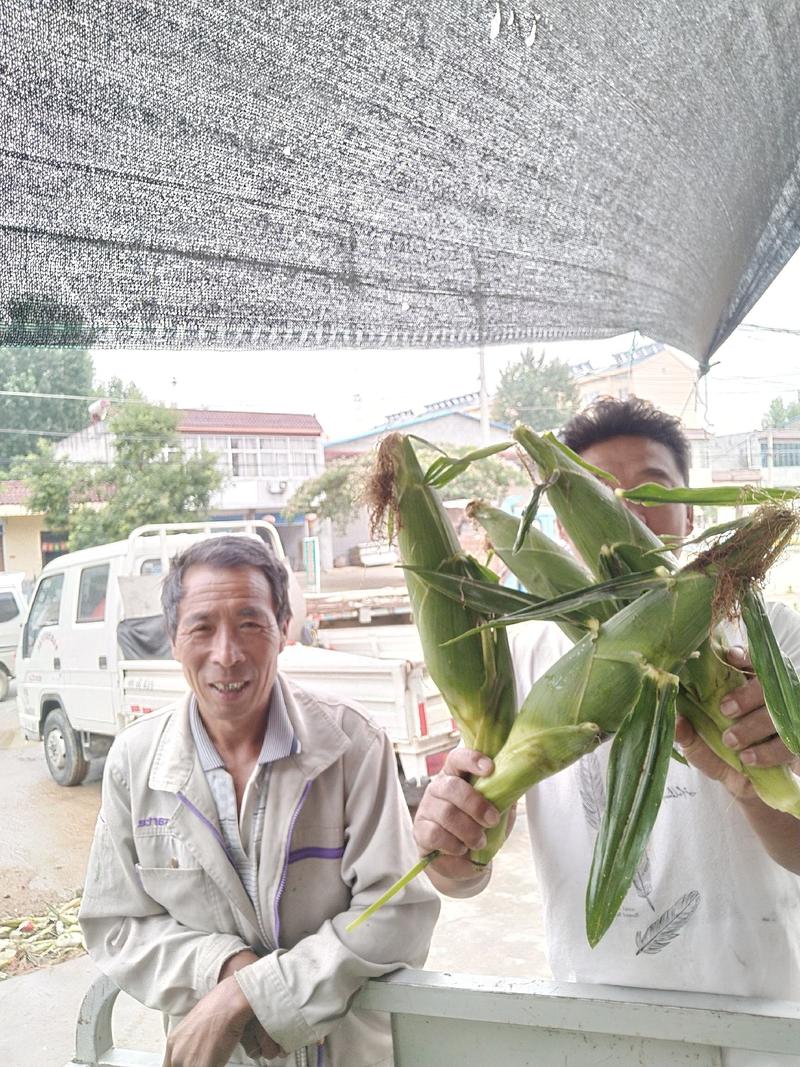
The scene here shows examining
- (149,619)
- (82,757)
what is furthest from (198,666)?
(82,757)

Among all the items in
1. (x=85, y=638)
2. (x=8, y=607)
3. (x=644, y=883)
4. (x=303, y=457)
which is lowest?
(x=8, y=607)

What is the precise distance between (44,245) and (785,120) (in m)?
1.32

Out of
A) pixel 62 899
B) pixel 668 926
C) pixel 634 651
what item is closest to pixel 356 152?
pixel 634 651

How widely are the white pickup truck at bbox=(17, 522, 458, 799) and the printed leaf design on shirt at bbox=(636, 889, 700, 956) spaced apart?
395 centimetres

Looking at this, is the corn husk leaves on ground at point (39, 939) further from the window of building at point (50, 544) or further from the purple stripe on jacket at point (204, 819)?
the window of building at point (50, 544)

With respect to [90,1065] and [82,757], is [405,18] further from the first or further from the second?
[82,757]

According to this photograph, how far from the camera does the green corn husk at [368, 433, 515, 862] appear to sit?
2.71 feet

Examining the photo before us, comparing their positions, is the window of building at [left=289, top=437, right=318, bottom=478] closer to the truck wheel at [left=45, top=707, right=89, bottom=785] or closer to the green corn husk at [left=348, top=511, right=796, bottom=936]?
the truck wheel at [left=45, top=707, right=89, bottom=785]

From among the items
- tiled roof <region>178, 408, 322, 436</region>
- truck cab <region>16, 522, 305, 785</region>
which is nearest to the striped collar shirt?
truck cab <region>16, 522, 305, 785</region>

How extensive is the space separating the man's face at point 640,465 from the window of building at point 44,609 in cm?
682

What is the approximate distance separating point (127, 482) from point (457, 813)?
15.9 m

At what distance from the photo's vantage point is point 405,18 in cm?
101

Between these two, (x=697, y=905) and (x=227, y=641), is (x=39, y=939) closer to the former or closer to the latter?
(x=227, y=641)

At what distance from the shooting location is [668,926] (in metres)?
1.27
